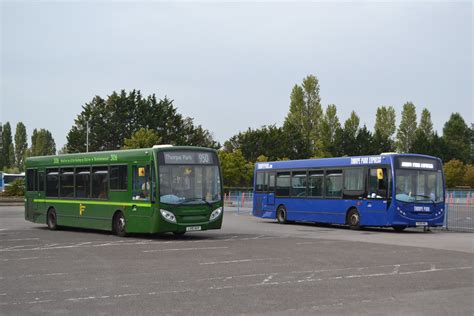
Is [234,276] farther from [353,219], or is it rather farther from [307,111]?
[307,111]

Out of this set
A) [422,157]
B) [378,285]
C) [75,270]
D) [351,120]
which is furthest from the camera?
[351,120]

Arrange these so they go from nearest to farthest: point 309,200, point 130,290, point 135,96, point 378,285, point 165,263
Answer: point 130,290 < point 378,285 < point 165,263 < point 309,200 < point 135,96

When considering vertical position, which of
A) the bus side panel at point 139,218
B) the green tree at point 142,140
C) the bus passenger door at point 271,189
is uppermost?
the green tree at point 142,140

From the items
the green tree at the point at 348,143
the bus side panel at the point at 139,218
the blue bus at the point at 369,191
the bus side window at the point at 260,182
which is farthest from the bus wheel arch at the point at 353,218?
the green tree at the point at 348,143

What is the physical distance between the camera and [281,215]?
31.2 m

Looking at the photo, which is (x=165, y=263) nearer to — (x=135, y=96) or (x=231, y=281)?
(x=231, y=281)

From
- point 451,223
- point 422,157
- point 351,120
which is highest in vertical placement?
point 351,120

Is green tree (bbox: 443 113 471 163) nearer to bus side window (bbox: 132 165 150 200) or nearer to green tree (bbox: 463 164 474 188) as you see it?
green tree (bbox: 463 164 474 188)

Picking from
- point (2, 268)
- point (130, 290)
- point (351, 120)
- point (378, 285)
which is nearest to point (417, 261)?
point (378, 285)

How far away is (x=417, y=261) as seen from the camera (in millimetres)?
15094

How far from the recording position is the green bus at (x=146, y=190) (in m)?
20.3

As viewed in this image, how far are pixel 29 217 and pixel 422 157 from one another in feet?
49.0

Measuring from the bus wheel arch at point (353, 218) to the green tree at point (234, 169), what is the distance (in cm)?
4467

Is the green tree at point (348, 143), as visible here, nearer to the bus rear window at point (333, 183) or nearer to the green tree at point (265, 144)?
the green tree at point (265, 144)
